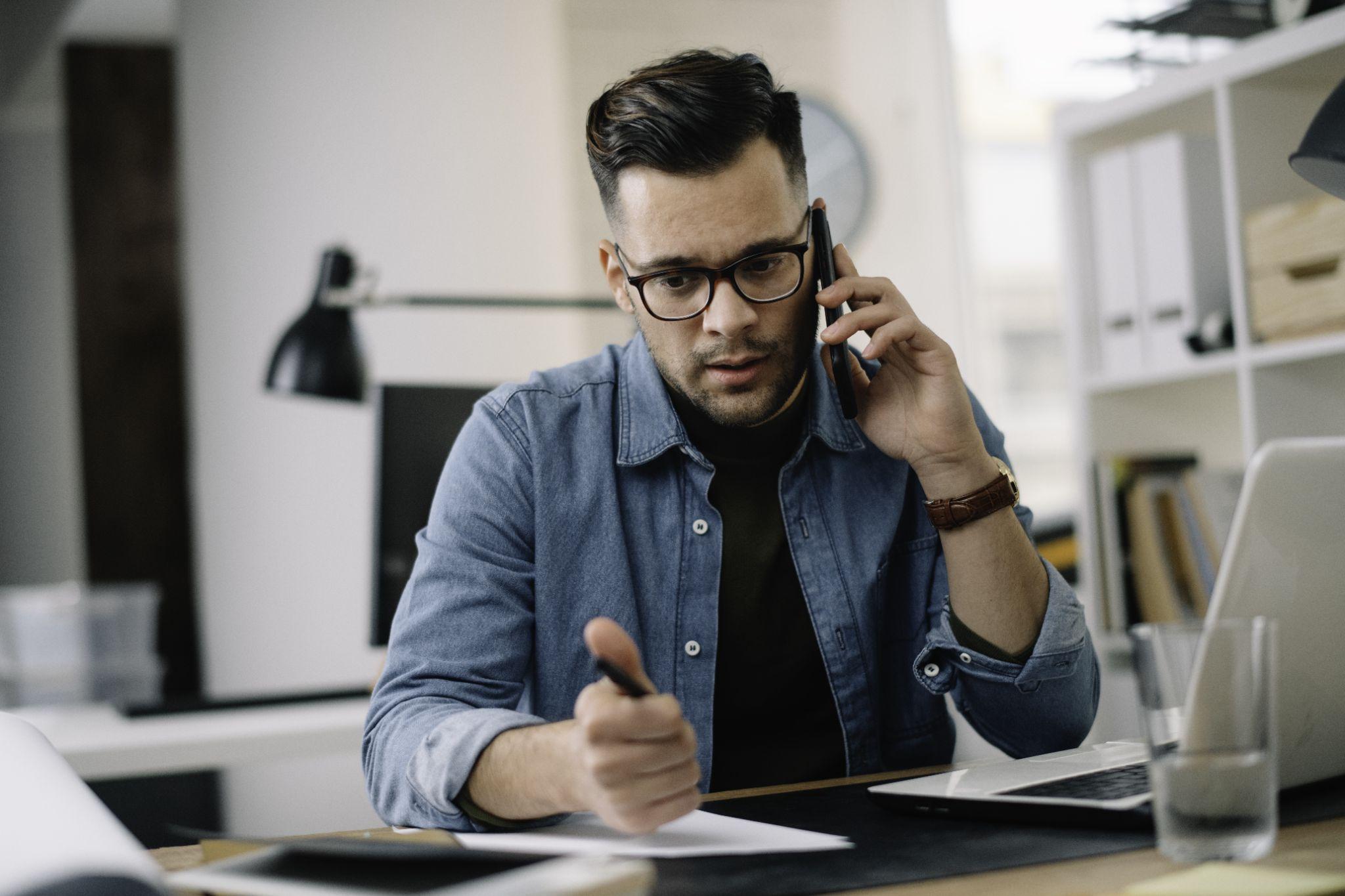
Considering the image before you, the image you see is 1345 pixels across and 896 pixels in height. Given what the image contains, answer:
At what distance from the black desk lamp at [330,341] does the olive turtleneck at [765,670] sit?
99 centimetres

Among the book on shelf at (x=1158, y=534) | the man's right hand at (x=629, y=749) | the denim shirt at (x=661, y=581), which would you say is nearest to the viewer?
the man's right hand at (x=629, y=749)

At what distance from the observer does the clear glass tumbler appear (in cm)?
71

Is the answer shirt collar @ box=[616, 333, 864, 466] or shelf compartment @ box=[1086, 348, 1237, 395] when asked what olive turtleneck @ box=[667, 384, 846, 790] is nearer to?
shirt collar @ box=[616, 333, 864, 466]

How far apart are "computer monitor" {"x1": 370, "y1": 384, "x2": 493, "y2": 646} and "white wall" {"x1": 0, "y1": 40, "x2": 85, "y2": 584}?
319cm

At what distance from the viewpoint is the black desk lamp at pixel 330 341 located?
2252 millimetres

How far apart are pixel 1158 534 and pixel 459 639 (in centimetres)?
154

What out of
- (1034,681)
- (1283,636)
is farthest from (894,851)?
(1034,681)

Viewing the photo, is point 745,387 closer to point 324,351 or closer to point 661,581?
point 661,581

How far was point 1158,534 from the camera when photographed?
225 cm

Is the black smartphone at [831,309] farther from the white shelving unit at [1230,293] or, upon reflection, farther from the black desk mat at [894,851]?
the white shelving unit at [1230,293]

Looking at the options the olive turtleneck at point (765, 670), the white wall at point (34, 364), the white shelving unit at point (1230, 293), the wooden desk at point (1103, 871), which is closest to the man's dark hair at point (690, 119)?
the olive turtleneck at point (765, 670)

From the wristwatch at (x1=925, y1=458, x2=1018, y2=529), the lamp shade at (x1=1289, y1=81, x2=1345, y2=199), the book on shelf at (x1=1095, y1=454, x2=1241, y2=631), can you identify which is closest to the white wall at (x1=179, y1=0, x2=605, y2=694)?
the book on shelf at (x1=1095, y1=454, x2=1241, y2=631)

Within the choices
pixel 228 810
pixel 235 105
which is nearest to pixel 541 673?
pixel 228 810

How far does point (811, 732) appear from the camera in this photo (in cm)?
131
